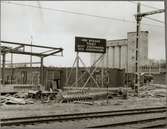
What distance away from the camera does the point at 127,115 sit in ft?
53.4

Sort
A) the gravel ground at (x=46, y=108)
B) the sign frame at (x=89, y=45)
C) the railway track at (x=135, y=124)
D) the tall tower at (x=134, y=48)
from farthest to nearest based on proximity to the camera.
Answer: the tall tower at (x=134, y=48) → the sign frame at (x=89, y=45) → the gravel ground at (x=46, y=108) → the railway track at (x=135, y=124)

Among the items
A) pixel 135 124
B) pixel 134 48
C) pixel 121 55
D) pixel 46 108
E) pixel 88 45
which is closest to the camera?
pixel 135 124

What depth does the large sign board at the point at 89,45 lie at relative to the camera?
94.9ft

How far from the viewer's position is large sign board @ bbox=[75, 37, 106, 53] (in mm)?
28938

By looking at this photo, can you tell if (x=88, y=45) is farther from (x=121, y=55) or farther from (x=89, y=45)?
(x=121, y=55)

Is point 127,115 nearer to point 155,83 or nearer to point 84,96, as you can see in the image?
point 84,96

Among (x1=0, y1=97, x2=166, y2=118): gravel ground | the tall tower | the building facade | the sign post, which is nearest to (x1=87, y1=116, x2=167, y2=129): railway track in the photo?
(x1=0, y1=97, x2=166, y2=118): gravel ground

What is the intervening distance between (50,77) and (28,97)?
20.0 meters

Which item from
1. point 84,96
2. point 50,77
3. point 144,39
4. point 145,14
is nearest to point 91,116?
point 84,96

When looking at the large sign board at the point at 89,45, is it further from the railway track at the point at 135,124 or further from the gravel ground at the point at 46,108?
the railway track at the point at 135,124

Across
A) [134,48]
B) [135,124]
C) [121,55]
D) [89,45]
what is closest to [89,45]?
[89,45]

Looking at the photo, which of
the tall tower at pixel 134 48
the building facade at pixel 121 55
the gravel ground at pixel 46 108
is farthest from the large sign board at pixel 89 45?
the building facade at pixel 121 55

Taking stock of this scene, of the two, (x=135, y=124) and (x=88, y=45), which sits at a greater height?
(x=88, y=45)

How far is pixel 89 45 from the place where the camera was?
2944 centimetres
